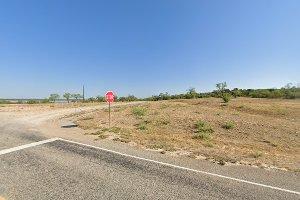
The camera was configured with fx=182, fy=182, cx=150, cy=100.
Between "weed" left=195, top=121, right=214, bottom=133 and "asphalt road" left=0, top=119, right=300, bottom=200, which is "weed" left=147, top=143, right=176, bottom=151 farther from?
"weed" left=195, top=121, right=214, bottom=133

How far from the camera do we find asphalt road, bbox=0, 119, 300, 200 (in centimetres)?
414

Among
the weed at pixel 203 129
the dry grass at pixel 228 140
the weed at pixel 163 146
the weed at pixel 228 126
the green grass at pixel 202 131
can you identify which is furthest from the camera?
the weed at pixel 228 126

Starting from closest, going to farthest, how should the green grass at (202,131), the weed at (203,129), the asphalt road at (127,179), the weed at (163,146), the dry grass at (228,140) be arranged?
the asphalt road at (127,179) → the dry grass at (228,140) → the weed at (163,146) → the green grass at (202,131) → the weed at (203,129)

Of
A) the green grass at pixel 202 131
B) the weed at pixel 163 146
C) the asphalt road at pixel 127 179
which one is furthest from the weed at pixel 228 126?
the asphalt road at pixel 127 179

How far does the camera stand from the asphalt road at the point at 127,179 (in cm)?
414

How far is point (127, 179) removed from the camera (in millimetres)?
4852

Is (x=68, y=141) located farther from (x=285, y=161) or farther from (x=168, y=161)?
(x=285, y=161)

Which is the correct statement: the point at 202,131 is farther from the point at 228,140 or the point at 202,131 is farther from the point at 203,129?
the point at 228,140

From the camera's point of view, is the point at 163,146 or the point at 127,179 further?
the point at 163,146

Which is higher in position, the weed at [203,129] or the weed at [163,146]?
the weed at [203,129]

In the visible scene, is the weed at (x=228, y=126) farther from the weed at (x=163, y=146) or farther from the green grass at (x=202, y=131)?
the weed at (x=163, y=146)

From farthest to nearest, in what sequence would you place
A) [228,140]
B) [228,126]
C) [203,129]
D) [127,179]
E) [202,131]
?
[228,126] < [203,129] < [202,131] < [228,140] < [127,179]

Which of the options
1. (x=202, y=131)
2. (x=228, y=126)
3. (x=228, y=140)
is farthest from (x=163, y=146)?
(x=228, y=126)

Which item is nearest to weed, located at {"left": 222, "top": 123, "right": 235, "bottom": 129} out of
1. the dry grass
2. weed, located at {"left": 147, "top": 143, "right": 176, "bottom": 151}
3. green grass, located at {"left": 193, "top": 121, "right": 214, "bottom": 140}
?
the dry grass
